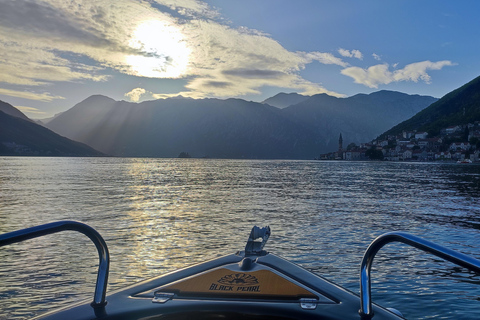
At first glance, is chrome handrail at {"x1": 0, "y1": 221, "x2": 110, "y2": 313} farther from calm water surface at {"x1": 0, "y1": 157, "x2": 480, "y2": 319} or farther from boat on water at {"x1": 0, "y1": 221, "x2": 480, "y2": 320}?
calm water surface at {"x1": 0, "y1": 157, "x2": 480, "y2": 319}

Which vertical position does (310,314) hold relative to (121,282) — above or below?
above

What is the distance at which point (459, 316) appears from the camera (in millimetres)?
8023

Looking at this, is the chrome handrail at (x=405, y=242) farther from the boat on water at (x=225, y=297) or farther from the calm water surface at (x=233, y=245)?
the calm water surface at (x=233, y=245)

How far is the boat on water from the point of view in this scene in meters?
3.65

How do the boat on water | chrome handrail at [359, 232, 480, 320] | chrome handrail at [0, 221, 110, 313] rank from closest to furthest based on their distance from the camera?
1. chrome handrail at [359, 232, 480, 320]
2. chrome handrail at [0, 221, 110, 313]
3. the boat on water

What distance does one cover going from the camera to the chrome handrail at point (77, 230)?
2988 mm

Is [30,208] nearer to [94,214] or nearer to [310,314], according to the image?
[94,214]

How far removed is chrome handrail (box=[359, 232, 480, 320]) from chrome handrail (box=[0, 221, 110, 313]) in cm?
254

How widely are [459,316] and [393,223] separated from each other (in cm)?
1210

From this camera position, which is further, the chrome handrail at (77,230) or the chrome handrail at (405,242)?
the chrome handrail at (77,230)

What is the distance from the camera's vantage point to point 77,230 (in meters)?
3.61

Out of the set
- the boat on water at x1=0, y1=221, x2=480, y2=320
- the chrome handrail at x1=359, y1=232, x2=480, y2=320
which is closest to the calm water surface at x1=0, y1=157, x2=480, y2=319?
the boat on water at x1=0, y1=221, x2=480, y2=320

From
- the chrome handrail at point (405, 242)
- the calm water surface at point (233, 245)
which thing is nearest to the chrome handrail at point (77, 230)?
the chrome handrail at point (405, 242)

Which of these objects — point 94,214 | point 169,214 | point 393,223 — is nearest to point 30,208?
point 94,214
